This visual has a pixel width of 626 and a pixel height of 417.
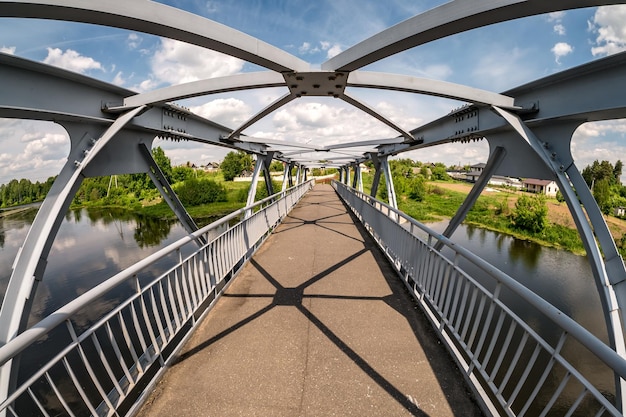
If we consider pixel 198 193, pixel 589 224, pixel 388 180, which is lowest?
pixel 198 193

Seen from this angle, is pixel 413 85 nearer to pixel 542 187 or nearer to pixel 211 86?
pixel 211 86

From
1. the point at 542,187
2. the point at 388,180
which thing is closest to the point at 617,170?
the point at 542,187

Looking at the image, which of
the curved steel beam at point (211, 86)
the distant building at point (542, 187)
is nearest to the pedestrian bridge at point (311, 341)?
the curved steel beam at point (211, 86)

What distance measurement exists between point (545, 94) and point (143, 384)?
5.35 meters

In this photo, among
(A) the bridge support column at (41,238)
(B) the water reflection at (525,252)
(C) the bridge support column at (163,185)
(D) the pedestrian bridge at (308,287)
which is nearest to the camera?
(D) the pedestrian bridge at (308,287)

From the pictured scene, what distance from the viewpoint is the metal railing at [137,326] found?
67.7 inches

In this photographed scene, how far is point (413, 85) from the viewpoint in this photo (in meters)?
3.89

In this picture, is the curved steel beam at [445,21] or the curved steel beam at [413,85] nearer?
the curved steel beam at [445,21]

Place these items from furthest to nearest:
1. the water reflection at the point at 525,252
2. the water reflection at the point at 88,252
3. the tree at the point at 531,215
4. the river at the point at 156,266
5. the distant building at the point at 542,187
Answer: the distant building at the point at 542,187 < the tree at the point at 531,215 < the water reflection at the point at 525,252 < the water reflection at the point at 88,252 < the river at the point at 156,266

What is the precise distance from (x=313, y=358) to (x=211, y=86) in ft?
12.1

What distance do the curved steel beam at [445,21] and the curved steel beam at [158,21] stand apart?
0.98m

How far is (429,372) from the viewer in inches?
106

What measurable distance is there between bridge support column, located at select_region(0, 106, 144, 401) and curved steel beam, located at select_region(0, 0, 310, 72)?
1343mm

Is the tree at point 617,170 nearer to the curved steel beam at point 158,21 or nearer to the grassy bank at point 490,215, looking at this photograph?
the grassy bank at point 490,215
